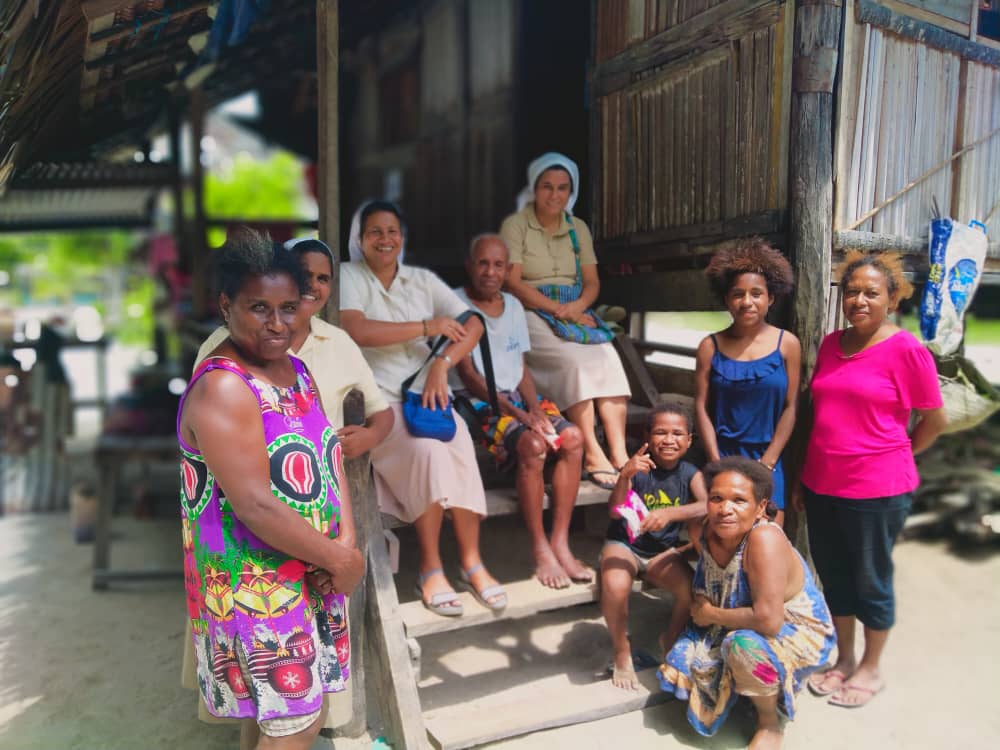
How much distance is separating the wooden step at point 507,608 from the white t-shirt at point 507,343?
936 millimetres

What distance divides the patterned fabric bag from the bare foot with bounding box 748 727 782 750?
1.89 m

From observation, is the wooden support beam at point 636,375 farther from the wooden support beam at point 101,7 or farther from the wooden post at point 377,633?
the wooden support beam at point 101,7

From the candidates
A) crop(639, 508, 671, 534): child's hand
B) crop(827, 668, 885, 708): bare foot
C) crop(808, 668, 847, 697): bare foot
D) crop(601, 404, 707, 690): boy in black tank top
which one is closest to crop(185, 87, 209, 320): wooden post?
crop(601, 404, 707, 690): boy in black tank top

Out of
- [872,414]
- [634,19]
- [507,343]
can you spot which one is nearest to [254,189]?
[634,19]

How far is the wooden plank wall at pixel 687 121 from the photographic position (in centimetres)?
350

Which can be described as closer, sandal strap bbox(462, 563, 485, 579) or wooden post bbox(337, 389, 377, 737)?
wooden post bbox(337, 389, 377, 737)

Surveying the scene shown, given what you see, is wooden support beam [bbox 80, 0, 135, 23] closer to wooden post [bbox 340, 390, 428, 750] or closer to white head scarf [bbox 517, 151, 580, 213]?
wooden post [bbox 340, 390, 428, 750]

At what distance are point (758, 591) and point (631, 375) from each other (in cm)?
183

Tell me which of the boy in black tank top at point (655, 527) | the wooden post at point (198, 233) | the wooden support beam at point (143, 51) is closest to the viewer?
the boy in black tank top at point (655, 527)

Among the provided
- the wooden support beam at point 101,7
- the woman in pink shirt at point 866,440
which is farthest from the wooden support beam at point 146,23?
Result: the woman in pink shirt at point 866,440

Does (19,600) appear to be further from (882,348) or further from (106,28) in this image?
(882,348)

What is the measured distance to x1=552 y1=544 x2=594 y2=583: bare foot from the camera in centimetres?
332

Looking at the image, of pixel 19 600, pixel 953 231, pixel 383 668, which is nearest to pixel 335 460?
pixel 383 668

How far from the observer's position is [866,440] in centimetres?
314
